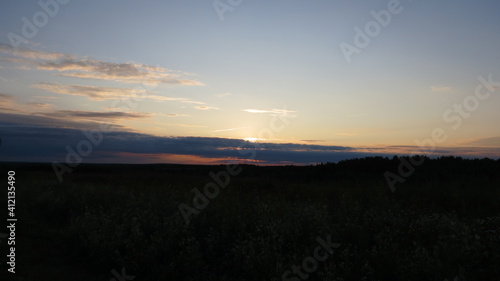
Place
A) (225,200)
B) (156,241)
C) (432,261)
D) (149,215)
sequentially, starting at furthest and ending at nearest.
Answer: (225,200) → (149,215) → (156,241) → (432,261)

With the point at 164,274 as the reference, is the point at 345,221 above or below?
above

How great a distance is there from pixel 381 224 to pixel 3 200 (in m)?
14.3

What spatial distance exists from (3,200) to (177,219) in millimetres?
9437

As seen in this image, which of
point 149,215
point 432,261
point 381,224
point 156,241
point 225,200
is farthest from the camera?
point 225,200

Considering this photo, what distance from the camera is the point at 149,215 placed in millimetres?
10094

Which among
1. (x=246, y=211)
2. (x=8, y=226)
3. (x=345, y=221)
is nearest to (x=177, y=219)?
(x=246, y=211)

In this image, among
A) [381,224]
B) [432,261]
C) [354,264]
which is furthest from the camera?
[381,224]

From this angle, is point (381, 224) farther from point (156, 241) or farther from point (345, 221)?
point (156, 241)

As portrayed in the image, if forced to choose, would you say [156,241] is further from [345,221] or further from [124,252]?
[345,221]

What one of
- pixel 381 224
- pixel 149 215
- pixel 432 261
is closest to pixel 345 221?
pixel 381 224

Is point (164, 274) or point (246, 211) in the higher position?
point (246, 211)

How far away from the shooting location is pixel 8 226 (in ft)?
33.7

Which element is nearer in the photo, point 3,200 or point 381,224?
point 381,224

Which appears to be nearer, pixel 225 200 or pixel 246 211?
pixel 246 211
